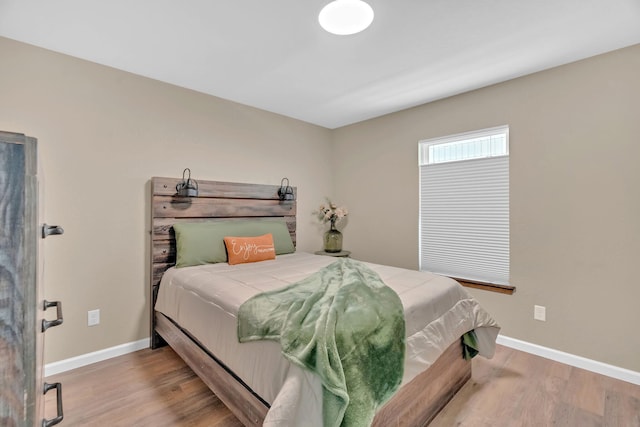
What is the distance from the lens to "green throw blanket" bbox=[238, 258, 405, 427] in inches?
46.7

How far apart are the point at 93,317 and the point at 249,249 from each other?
1342mm

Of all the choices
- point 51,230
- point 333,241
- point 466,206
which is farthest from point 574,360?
point 51,230

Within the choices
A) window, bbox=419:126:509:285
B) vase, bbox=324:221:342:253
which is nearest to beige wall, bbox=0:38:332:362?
vase, bbox=324:221:342:253

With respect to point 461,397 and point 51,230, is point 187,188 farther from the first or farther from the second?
point 461,397

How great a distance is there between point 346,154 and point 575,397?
3.31 m

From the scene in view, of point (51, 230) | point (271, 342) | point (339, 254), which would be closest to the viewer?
point (51, 230)

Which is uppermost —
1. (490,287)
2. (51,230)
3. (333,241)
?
(51,230)

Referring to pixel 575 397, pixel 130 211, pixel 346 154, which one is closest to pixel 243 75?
pixel 130 211

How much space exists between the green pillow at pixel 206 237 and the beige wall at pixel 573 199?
2.35m

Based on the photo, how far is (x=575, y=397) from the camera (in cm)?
202

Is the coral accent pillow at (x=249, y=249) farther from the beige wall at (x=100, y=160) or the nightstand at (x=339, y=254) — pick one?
the nightstand at (x=339, y=254)

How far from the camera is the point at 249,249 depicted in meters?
2.87

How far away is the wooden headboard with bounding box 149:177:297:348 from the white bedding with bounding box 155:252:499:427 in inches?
8.8

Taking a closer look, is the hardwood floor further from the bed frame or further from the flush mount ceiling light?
the flush mount ceiling light
